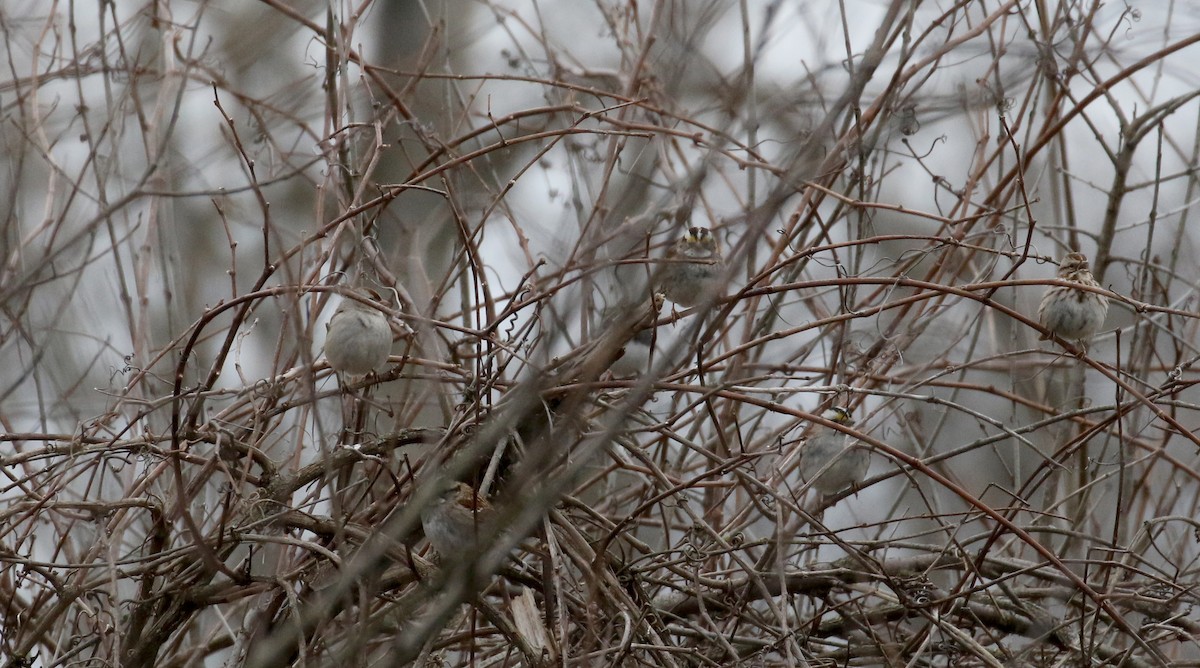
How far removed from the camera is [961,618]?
352 centimetres

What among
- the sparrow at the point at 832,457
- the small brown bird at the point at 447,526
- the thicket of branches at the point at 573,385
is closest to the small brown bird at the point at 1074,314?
the thicket of branches at the point at 573,385

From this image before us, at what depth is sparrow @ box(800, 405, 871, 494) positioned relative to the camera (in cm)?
406

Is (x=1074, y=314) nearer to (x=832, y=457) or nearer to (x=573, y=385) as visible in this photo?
(x=832, y=457)

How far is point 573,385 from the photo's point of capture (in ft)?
8.54

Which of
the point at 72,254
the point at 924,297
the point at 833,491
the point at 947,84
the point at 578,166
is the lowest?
the point at 833,491

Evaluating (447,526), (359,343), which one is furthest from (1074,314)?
(359,343)

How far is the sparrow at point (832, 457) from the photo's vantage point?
4062mm

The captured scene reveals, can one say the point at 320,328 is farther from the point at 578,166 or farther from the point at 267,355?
the point at 267,355

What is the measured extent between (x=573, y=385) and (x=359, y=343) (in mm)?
1055

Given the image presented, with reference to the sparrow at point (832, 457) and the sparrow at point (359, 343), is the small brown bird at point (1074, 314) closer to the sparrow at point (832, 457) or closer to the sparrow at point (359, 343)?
the sparrow at point (832, 457)

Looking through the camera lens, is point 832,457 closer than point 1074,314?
Yes

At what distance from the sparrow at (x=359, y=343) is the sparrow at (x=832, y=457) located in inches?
61.7

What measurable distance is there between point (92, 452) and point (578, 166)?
2.18 metres

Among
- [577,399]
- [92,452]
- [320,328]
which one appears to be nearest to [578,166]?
[320,328]
